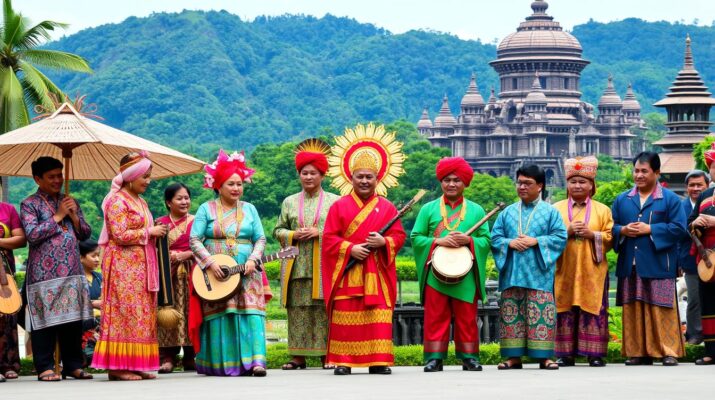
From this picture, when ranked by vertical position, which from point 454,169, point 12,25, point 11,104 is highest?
point 12,25

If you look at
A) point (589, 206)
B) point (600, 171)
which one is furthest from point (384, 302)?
point (600, 171)

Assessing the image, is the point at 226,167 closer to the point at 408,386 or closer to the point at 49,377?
the point at 49,377

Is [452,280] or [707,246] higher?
[707,246]

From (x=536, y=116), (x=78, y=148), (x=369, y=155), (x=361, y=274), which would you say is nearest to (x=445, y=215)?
(x=369, y=155)

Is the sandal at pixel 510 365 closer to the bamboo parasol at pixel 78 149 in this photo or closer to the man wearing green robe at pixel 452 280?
the man wearing green robe at pixel 452 280

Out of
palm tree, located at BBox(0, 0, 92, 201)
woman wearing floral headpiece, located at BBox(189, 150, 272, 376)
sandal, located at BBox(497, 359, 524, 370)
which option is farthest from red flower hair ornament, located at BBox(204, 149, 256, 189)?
palm tree, located at BBox(0, 0, 92, 201)

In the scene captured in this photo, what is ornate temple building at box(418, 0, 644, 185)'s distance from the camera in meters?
94.2

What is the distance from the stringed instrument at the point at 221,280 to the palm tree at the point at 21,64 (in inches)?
812

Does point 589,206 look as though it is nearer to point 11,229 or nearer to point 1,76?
point 11,229

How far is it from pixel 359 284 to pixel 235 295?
3.06 feet

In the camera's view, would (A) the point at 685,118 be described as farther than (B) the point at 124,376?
Yes

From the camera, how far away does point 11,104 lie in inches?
1276

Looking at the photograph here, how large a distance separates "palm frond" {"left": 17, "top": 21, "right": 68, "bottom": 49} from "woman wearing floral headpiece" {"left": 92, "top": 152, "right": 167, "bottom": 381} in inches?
867

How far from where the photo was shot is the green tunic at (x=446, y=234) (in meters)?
12.8
